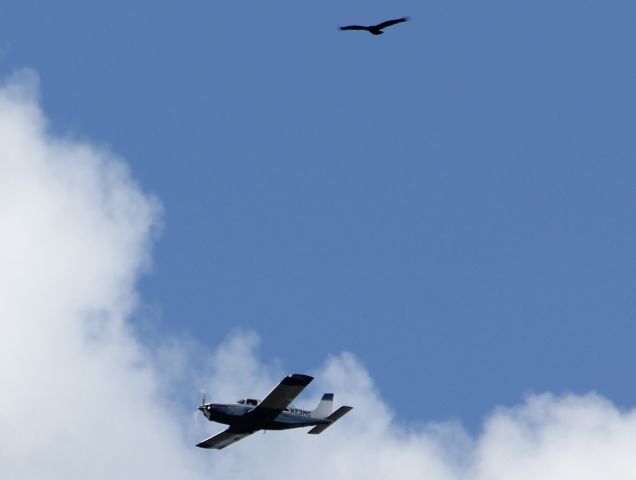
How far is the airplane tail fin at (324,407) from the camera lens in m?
101

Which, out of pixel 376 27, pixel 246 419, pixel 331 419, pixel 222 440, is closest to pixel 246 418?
pixel 246 419

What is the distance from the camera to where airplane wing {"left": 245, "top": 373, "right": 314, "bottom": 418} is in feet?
305

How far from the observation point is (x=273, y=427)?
9788 cm

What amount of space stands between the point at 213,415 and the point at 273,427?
448 cm

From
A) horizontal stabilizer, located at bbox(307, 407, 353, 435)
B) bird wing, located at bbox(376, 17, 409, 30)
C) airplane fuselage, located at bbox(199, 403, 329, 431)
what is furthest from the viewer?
horizontal stabilizer, located at bbox(307, 407, 353, 435)

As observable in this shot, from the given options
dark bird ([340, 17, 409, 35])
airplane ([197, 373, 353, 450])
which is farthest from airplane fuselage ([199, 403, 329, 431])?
dark bird ([340, 17, 409, 35])

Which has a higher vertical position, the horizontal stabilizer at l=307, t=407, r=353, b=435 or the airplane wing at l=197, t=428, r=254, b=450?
→ the airplane wing at l=197, t=428, r=254, b=450

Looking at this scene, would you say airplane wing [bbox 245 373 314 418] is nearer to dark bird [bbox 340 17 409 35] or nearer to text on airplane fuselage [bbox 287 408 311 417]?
text on airplane fuselage [bbox 287 408 311 417]

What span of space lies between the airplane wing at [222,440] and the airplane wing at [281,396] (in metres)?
6.41

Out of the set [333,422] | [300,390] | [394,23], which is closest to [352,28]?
[394,23]

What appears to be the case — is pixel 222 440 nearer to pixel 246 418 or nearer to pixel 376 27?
pixel 246 418

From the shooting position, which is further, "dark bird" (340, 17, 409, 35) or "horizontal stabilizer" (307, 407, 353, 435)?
"horizontal stabilizer" (307, 407, 353, 435)

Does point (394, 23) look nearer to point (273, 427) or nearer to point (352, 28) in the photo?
point (352, 28)

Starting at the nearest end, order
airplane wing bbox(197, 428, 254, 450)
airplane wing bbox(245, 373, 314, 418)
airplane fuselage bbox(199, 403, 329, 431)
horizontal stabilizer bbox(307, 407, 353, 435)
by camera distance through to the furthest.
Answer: airplane wing bbox(245, 373, 314, 418), airplane fuselage bbox(199, 403, 329, 431), horizontal stabilizer bbox(307, 407, 353, 435), airplane wing bbox(197, 428, 254, 450)
